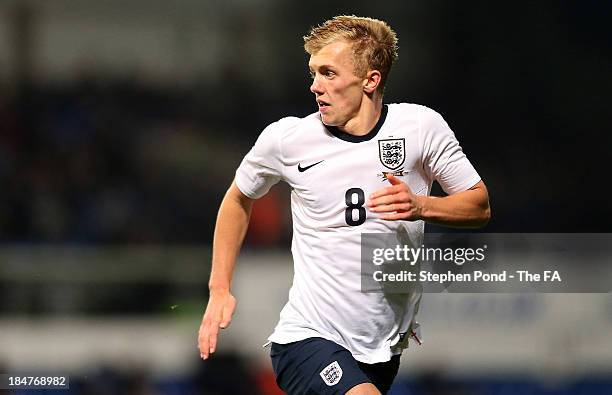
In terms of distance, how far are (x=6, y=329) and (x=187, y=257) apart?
5.01ft

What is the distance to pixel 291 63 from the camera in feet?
29.5

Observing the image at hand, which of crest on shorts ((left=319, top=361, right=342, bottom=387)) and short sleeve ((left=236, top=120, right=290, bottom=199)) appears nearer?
crest on shorts ((left=319, top=361, right=342, bottom=387))

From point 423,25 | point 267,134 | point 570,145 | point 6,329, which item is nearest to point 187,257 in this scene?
point 6,329

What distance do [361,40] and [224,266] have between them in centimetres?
114

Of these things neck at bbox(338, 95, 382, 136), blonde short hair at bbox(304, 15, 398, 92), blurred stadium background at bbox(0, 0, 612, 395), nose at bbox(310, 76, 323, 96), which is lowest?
blurred stadium background at bbox(0, 0, 612, 395)

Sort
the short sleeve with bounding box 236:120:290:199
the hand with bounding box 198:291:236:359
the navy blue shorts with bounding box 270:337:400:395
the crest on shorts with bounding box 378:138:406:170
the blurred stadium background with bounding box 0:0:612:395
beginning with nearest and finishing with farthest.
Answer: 1. the navy blue shorts with bounding box 270:337:400:395
2. the hand with bounding box 198:291:236:359
3. the crest on shorts with bounding box 378:138:406:170
4. the short sleeve with bounding box 236:120:290:199
5. the blurred stadium background with bounding box 0:0:612:395

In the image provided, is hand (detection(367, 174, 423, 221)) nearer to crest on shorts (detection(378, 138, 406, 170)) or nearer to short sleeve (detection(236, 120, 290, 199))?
crest on shorts (detection(378, 138, 406, 170))

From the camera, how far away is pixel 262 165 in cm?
456

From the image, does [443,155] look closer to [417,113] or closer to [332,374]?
[417,113]

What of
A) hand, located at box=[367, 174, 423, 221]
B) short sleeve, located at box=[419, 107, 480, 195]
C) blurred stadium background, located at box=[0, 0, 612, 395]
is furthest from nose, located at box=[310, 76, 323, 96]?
blurred stadium background, located at box=[0, 0, 612, 395]

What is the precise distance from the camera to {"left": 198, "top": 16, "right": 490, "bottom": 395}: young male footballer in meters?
4.31

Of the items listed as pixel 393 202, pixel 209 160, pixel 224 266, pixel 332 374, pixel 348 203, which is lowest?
Answer: pixel 209 160

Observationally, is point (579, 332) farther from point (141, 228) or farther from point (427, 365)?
point (141, 228)

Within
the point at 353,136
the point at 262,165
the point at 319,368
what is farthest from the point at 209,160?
the point at 319,368
